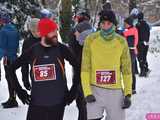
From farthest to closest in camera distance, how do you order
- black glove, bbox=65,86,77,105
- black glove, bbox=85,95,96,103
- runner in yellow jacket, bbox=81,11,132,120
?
1. runner in yellow jacket, bbox=81,11,132,120
2. black glove, bbox=85,95,96,103
3. black glove, bbox=65,86,77,105

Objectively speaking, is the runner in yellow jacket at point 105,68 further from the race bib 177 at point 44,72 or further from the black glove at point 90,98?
the race bib 177 at point 44,72

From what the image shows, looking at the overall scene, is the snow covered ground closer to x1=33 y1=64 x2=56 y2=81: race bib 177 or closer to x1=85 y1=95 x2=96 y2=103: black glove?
x1=85 y1=95 x2=96 y2=103: black glove

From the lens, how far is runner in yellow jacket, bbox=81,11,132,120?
6.36 meters

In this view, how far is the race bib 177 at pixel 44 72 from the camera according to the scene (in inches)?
235

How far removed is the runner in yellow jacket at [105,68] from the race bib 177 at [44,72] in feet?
1.58

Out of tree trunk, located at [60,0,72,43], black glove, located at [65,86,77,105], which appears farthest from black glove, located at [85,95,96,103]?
tree trunk, located at [60,0,72,43]

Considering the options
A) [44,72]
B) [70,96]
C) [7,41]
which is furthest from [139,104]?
[44,72]

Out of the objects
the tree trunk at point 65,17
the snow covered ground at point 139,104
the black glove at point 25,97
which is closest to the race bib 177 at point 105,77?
the black glove at point 25,97

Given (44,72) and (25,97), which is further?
(25,97)

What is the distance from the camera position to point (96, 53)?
6367mm

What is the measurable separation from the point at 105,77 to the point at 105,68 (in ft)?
0.38

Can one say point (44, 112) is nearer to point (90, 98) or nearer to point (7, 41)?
point (90, 98)

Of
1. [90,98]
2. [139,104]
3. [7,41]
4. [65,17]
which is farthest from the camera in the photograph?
[65,17]

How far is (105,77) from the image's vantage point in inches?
249
